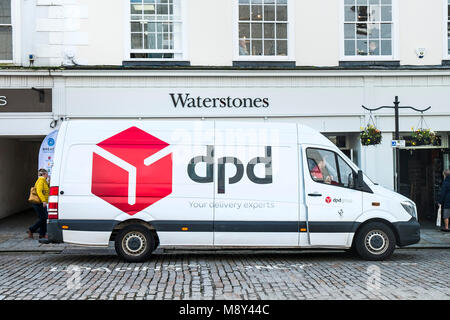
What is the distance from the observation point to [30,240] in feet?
44.6

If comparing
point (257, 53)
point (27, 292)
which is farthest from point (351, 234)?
point (257, 53)

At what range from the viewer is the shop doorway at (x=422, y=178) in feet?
55.9

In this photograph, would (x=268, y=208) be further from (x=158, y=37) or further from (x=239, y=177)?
(x=158, y=37)

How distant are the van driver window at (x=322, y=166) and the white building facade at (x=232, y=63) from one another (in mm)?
5179

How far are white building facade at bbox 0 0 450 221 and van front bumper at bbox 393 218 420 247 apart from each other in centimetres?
529

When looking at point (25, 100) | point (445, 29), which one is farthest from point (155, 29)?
point (445, 29)

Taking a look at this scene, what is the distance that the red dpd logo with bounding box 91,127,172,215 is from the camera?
33.3ft

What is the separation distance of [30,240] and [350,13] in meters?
10.8

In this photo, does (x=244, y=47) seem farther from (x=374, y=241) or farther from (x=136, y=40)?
(x=374, y=241)

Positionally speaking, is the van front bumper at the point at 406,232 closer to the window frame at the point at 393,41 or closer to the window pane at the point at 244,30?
the window frame at the point at 393,41

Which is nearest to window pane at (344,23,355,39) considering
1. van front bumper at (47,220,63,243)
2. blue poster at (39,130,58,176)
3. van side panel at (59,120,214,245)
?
van side panel at (59,120,214,245)

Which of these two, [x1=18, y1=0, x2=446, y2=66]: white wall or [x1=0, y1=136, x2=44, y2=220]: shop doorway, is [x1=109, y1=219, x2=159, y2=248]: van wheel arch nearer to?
[x1=18, y1=0, x2=446, y2=66]: white wall

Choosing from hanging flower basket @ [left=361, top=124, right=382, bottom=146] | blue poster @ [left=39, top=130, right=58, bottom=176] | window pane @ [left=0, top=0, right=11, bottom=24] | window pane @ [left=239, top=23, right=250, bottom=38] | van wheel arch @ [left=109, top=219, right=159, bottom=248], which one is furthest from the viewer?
window pane @ [left=239, top=23, right=250, bottom=38]
